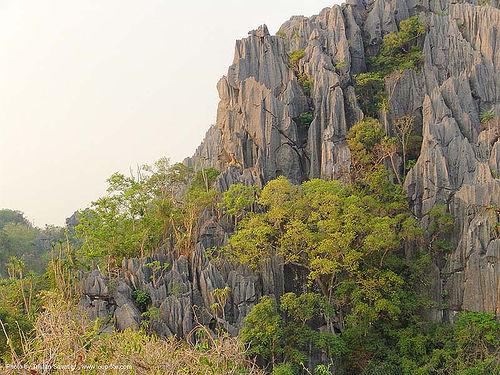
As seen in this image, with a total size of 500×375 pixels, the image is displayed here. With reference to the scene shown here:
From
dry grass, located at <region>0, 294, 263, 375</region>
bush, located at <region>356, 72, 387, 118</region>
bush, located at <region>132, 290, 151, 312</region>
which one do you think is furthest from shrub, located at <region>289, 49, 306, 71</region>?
dry grass, located at <region>0, 294, 263, 375</region>

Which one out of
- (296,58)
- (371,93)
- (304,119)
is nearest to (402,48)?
(371,93)

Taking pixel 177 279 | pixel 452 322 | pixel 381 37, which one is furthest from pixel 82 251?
pixel 381 37

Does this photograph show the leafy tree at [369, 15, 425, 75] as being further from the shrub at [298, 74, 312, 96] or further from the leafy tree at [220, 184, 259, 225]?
the leafy tree at [220, 184, 259, 225]

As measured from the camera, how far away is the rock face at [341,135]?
16281 millimetres

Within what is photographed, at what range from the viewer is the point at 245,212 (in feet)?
63.3

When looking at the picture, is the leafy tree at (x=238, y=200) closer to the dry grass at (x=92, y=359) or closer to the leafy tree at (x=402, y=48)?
the leafy tree at (x=402, y=48)

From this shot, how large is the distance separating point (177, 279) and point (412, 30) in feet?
61.2

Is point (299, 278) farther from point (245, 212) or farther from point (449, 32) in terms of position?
point (449, 32)

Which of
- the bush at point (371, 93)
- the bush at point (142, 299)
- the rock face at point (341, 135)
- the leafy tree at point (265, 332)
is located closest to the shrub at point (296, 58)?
the rock face at point (341, 135)

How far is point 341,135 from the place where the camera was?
2317 cm

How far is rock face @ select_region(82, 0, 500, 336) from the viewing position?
16.3 meters

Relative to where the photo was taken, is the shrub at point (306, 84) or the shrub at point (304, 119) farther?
the shrub at point (306, 84)

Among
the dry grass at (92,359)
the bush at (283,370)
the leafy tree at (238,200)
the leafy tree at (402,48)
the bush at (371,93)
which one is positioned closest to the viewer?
the dry grass at (92,359)

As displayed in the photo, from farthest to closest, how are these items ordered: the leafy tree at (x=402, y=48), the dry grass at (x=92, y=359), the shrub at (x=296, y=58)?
the shrub at (x=296, y=58)
the leafy tree at (x=402, y=48)
the dry grass at (x=92, y=359)
